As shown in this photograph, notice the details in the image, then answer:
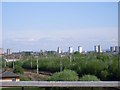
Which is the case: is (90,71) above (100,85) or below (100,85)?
below

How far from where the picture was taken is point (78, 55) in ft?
62.4

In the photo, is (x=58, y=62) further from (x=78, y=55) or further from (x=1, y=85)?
(x=1, y=85)

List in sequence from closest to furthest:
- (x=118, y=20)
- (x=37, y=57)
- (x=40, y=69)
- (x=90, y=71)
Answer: (x=118, y=20)
(x=90, y=71)
(x=40, y=69)
(x=37, y=57)

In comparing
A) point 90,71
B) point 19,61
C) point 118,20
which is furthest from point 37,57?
point 118,20

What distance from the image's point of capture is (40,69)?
708 inches

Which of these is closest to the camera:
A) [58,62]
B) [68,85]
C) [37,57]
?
[68,85]

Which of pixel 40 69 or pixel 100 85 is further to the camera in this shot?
pixel 40 69

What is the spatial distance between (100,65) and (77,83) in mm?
10440

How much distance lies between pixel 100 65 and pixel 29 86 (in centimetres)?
1045

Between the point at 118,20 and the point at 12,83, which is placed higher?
the point at 118,20

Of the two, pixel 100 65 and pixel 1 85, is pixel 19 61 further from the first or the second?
pixel 1 85

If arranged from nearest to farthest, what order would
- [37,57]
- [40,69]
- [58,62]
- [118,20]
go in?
[118,20] → [58,62] → [40,69] → [37,57]

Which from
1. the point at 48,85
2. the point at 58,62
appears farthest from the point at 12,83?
the point at 58,62

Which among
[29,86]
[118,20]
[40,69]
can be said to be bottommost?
[40,69]
